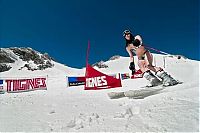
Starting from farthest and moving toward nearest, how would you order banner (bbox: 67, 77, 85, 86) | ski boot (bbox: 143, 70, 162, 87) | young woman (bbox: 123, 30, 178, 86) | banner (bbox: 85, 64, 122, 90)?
1. banner (bbox: 67, 77, 85, 86)
2. banner (bbox: 85, 64, 122, 90)
3. ski boot (bbox: 143, 70, 162, 87)
4. young woman (bbox: 123, 30, 178, 86)

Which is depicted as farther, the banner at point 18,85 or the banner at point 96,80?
the banner at point 18,85

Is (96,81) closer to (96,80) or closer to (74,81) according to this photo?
(96,80)

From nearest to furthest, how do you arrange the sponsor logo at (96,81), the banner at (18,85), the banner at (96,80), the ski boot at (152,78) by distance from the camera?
the ski boot at (152,78) < the banner at (96,80) < the sponsor logo at (96,81) < the banner at (18,85)

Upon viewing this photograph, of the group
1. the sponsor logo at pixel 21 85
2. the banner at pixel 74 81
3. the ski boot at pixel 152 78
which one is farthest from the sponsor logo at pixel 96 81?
the banner at pixel 74 81

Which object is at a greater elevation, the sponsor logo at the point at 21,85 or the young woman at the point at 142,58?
the young woman at the point at 142,58

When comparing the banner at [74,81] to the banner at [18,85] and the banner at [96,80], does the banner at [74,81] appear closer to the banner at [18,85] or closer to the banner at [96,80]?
the banner at [18,85]

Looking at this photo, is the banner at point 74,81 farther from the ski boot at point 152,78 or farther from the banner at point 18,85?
the ski boot at point 152,78

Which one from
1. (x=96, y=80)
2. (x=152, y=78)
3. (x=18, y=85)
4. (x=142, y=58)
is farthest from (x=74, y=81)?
(x=142, y=58)

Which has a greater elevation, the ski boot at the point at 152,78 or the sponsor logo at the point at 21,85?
the ski boot at the point at 152,78

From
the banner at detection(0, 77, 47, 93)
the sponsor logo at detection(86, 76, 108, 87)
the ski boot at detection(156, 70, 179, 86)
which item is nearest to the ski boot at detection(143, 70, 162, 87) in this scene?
the ski boot at detection(156, 70, 179, 86)

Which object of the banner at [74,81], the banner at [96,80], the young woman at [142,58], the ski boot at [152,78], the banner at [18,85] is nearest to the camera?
the young woman at [142,58]

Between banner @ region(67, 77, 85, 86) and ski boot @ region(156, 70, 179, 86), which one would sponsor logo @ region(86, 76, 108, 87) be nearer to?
ski boot @ region(156, 70, 179, 86)

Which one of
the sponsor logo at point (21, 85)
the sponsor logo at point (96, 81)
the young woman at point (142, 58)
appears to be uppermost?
the young woman at point (142, 58)

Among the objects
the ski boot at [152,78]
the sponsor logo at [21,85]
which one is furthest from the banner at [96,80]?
the sponsor logo at [21,85]
